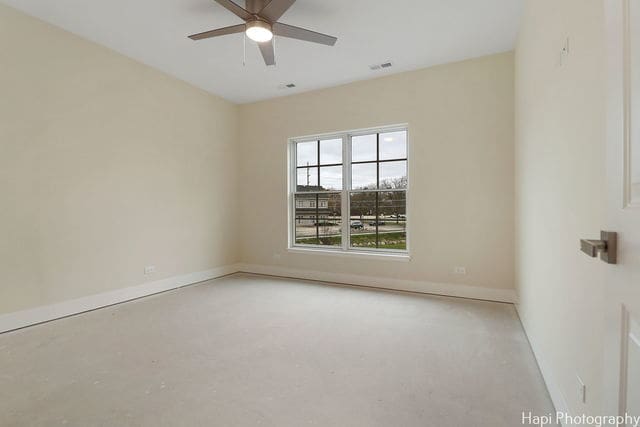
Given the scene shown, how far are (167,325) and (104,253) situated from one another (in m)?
1.39

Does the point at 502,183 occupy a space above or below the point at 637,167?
above

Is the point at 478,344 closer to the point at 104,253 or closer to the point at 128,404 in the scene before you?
the point at 128,404

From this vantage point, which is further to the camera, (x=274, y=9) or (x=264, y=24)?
(x=264, y=24)

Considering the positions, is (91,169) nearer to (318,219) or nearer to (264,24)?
(264,24)

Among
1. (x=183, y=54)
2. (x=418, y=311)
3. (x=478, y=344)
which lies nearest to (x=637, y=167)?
(x=478, y=344)

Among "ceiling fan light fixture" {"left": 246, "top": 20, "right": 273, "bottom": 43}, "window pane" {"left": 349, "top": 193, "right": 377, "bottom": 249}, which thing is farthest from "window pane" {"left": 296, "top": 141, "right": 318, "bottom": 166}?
"ceiling fan light fixture" {"left": 246, "top": 20, "right": 273, "bottom": 43}

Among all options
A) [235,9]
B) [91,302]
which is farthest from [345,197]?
[91,302]

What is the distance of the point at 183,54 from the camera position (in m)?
3.67

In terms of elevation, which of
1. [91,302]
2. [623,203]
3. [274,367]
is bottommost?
[274,367]

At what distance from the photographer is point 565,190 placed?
1.58 metres

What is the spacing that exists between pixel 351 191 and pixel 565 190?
3.18m

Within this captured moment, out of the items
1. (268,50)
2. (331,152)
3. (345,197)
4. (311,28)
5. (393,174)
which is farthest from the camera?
(331,152)

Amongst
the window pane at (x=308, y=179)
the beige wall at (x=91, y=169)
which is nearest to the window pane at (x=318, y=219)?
the window pane at (x=308, y=179)

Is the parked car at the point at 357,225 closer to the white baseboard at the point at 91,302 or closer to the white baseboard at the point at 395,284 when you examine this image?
the white baseboard at the point at 395,284
